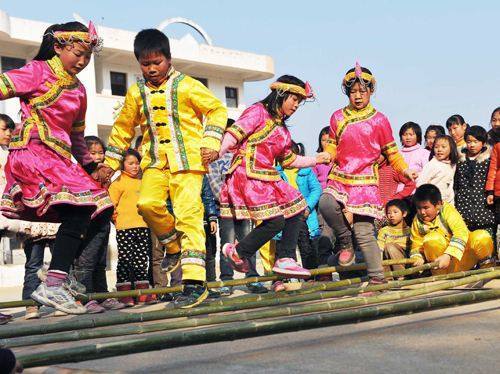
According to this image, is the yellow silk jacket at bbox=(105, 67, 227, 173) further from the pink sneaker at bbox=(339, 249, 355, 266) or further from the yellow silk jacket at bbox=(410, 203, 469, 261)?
the yellow silk jacket at bbox=(410, 203, 469, 261)

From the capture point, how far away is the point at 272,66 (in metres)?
36.5

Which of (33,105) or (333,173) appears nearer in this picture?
(33,105)

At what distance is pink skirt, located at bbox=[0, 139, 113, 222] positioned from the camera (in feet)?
15.6

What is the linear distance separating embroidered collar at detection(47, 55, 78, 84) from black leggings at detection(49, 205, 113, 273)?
84 cm

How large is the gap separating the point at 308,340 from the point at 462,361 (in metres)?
0.81

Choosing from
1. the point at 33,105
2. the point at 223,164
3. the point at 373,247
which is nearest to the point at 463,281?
the point at 373,247

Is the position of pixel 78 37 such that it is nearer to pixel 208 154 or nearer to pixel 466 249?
pixel 208 154

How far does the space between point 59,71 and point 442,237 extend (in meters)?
3.32

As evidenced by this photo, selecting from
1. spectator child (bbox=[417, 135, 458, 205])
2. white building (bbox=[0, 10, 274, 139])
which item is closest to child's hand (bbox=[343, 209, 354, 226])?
spectator child (bbox=[417, 135, 458, 205])

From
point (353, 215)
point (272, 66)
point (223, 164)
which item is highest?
point (272, 66)

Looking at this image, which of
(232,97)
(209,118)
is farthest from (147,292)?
(232,97)

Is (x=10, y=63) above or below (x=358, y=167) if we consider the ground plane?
above

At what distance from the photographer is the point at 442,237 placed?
6445 mm

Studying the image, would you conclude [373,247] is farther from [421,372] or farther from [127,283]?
[421,372]
